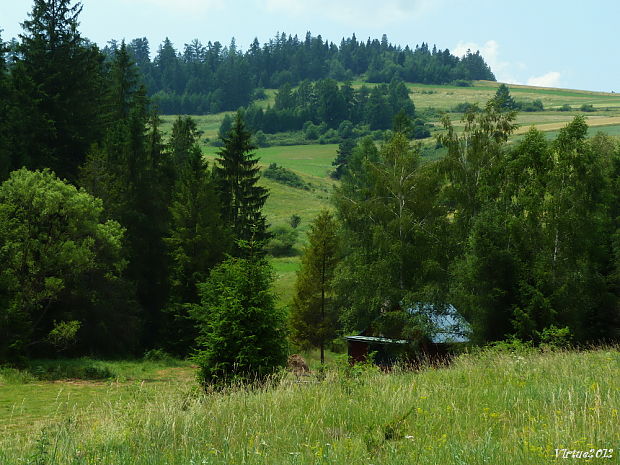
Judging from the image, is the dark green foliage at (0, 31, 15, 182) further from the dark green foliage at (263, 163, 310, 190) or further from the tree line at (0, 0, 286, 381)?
the dark green foliage at (263, 163, 310, 190)

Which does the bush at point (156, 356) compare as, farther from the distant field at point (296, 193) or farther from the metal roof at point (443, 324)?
the metal roof at point (443, 324)

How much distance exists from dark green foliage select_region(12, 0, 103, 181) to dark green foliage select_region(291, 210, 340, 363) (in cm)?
2073

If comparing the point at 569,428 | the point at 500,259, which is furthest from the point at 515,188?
the point at 569,428

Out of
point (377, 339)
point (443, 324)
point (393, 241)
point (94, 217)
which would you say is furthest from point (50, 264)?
point (443, 324)

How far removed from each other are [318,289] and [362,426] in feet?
121

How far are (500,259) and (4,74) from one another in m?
40.3

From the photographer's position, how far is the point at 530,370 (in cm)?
1109

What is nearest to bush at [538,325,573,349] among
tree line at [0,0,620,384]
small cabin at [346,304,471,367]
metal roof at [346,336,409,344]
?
tree line at [0,0,620,384]

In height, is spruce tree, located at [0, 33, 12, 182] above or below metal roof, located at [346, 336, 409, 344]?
above

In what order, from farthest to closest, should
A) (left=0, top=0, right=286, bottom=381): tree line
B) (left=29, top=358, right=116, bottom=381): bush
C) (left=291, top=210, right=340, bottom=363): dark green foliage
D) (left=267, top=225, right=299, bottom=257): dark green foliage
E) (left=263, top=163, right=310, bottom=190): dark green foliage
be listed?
(left=263, top=163, right=310, bottom=190): dark green foliage
(left=267, top=225, right=299, bottom=257): dark green foliage
(left=291, top=210, right=340, bottom=363): dark green foliage
(left=0, top=0, right=286, bottom=381): tree line
(left=29, top=358, right=116, bottom=381): bush

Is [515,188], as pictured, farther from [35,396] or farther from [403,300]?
[35,396]

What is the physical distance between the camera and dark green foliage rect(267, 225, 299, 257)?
78.1 metres

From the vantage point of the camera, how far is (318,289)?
44.6 meters

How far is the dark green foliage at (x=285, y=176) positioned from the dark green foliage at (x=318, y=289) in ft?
235
